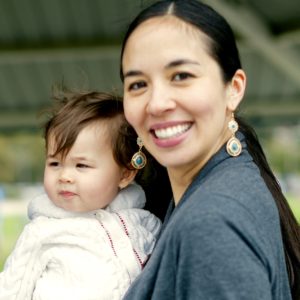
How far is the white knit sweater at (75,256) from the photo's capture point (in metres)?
1.62

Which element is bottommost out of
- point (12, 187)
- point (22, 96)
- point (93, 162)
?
point (93, 162)

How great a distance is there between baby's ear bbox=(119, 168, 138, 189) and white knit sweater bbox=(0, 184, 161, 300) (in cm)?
7

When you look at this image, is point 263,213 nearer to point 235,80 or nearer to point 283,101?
point 235,80

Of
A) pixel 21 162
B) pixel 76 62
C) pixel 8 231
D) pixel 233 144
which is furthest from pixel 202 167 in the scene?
pixel 21 162

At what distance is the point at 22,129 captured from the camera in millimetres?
13305

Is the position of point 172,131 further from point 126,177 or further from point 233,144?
point 126,177

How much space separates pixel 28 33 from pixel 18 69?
128 centimetres

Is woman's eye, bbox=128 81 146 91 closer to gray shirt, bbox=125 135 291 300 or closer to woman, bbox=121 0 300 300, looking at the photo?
woman, bbox=121 0 300 300

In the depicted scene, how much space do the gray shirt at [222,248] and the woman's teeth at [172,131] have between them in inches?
3.8

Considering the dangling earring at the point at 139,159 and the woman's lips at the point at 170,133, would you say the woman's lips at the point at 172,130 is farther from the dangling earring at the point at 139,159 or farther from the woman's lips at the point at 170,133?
the dangling earring at the point at 139,159

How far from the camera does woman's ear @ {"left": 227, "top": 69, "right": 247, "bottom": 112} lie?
1476mm

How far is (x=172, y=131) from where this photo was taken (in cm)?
140

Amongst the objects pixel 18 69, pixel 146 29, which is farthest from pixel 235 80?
pixel 18 69

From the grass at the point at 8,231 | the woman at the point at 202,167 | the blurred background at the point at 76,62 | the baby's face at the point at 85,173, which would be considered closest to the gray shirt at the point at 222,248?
the woman at the point at 202,167
